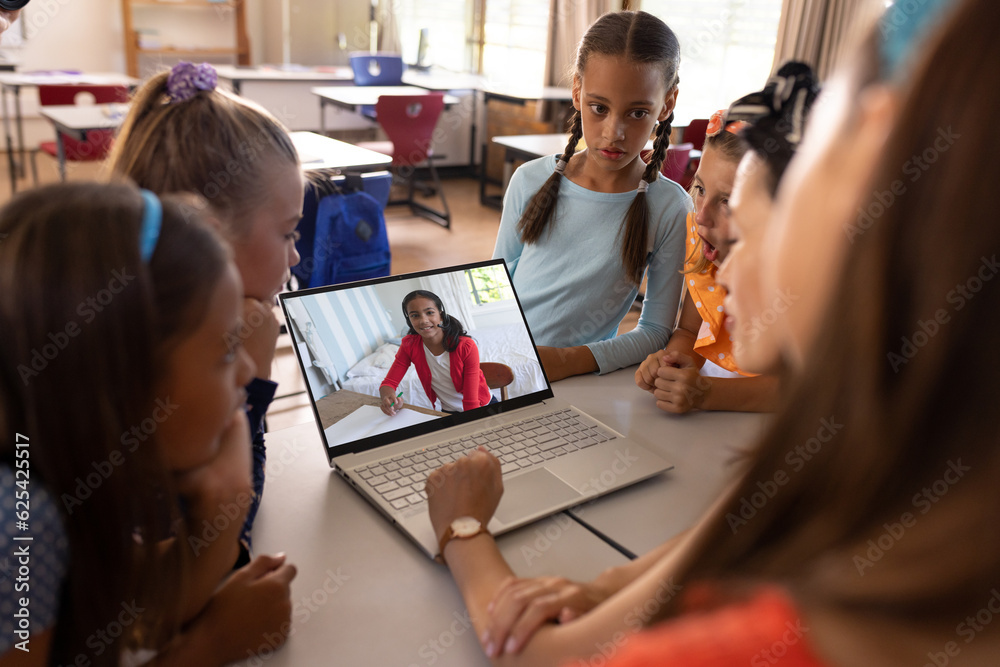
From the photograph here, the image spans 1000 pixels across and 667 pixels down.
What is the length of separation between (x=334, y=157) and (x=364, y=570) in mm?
2499

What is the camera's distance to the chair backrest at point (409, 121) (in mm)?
4367

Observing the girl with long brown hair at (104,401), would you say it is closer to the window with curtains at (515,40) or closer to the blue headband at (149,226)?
the blue headband at (149,226)

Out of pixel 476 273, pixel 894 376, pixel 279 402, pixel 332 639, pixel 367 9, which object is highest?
pixel 367 9

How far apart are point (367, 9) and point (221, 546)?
6.61m

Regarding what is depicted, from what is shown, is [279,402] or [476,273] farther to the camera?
[279,402]

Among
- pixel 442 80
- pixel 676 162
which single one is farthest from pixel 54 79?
pixel 676 162

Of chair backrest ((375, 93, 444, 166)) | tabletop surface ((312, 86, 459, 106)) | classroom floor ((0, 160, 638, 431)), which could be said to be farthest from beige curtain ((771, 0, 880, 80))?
tabletop surface ((312, 86, 459, 106))

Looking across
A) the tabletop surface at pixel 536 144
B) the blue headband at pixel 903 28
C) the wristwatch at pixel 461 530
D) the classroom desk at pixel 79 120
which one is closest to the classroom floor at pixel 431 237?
the classroom desk at pixel 79 120

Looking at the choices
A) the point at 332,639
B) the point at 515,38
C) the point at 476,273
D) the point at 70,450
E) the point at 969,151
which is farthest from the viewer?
the point at 515,38

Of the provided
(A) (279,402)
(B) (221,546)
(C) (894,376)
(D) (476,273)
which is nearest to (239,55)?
(A) (279,402)

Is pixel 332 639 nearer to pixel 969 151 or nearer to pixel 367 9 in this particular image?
pixel 969 151

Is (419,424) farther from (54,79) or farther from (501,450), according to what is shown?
(54,79)

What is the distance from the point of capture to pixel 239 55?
6.24 meters

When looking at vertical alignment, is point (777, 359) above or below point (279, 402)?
above
